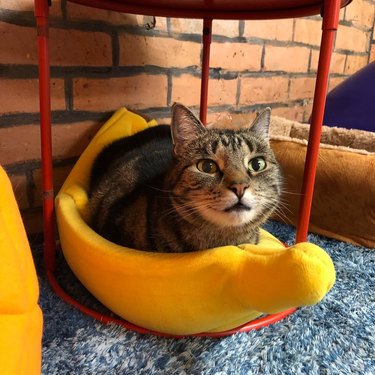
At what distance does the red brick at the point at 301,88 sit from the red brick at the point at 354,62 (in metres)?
0.38

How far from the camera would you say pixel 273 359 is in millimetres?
822

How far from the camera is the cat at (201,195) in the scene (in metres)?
0.80

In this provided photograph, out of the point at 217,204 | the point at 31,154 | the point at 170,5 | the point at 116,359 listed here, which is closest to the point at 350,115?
the point at 170,5

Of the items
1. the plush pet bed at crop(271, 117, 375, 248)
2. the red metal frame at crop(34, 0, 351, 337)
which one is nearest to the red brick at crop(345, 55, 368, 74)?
the plush pet bed at crop(271, 117, 375, 248)

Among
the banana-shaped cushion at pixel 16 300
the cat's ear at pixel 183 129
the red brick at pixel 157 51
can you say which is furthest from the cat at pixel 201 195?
the red brick at pixel 157 51

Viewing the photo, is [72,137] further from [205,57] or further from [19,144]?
[205,57]

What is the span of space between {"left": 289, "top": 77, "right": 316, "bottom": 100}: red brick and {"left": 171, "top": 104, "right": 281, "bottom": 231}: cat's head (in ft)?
4.15

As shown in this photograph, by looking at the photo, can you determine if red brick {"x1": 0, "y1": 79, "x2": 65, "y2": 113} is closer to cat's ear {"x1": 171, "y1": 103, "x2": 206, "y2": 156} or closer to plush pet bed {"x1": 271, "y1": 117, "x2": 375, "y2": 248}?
cat's ear {"x1": 171, "y1": 103, "x2": 206, "y2": 156}

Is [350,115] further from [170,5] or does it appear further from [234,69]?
[170,5]

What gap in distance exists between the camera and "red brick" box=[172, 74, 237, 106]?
158cm

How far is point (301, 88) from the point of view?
2.18 metres

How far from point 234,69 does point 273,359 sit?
1311 mm

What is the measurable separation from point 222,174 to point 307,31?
60.4 inches

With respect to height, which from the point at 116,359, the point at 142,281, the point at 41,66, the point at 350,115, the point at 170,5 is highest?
the point at 170,5
